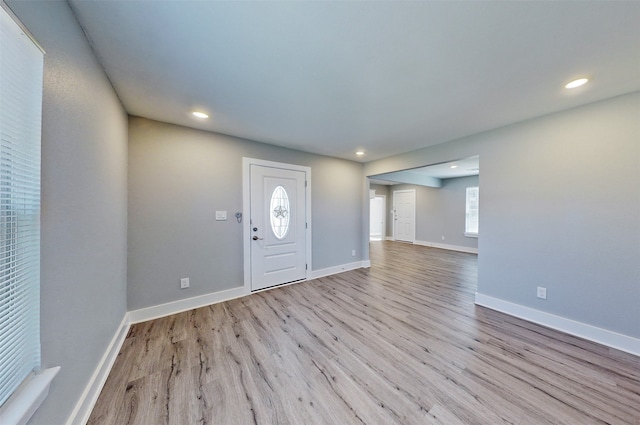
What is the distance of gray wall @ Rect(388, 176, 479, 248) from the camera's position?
6.58 m

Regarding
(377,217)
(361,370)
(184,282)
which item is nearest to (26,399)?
(361,370)

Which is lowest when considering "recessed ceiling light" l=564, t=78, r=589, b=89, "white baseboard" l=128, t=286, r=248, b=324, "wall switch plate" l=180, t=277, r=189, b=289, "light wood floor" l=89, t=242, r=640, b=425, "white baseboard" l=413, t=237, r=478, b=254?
"light wood floor" l=89, t=242, r=640, b=425

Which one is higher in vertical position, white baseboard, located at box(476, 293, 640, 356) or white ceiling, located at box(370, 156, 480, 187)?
white ceiling, located at box(370, 156, 480, 187)

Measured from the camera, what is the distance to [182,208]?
2.72 metres

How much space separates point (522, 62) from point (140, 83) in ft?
9.95

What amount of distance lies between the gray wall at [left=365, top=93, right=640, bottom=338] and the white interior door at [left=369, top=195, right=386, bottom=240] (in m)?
5.68

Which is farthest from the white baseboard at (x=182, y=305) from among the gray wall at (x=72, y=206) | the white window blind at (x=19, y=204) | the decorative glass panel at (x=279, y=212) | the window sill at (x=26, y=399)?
the white window blind at (x=19, y=204)

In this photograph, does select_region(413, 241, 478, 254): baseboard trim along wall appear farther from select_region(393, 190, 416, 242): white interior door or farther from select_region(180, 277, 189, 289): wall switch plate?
select_region(180, 277, 189, 289): wall switch plate

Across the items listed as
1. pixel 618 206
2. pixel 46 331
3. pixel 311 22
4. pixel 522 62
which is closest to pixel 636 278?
pixel 618 206

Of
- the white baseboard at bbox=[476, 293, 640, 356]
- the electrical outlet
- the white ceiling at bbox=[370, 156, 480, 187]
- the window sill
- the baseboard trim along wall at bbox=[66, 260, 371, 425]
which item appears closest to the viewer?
the window sill

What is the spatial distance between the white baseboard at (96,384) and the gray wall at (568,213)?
3.98 m

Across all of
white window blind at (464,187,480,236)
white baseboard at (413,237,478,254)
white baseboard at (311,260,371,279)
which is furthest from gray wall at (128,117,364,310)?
white baseboard at (413,237,478,254)

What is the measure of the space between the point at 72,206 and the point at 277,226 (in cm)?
243

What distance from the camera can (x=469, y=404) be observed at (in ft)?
4.69
